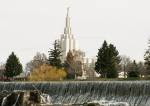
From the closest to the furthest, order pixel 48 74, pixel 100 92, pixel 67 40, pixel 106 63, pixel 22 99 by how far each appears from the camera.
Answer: pixel 22 99, pixel 100 92, pixel 106 63, pixel 48 74, pixel 67 40

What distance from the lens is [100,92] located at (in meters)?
48.2

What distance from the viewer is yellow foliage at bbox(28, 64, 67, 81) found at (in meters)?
77.2

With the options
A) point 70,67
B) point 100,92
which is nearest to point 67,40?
point 70,67

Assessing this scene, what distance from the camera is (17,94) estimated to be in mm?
43625

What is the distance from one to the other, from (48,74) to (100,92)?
3174cm

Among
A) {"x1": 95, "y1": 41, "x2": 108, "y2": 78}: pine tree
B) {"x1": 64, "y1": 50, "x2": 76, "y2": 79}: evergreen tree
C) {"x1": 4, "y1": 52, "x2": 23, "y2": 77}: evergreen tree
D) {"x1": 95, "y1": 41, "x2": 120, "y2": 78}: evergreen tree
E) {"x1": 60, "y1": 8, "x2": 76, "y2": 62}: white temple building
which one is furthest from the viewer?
{"x1": 60, "y1": 8, "x2": 76, "y2": 62}: white temple building

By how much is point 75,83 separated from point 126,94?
637cm

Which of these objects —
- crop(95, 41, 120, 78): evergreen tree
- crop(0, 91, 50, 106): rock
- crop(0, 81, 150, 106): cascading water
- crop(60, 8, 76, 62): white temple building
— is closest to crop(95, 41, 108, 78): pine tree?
crop(95, 41, 120, 78): evergreen tree

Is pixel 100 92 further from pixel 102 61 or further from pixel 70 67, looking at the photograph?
pixel 70 67

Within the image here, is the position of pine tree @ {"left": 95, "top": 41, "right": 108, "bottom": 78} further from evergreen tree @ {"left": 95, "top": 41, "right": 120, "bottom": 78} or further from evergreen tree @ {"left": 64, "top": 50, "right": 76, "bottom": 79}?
evergreen tree @ {"left": 64, "top": 50, "right": 76, "bottom": 79}

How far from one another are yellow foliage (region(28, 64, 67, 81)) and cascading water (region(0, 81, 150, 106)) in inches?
895

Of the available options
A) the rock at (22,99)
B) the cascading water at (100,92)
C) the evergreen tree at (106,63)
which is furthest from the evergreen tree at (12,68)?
the rock at (22,99)

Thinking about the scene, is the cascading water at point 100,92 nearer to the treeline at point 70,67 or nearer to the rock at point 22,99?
the rock at point 22,99

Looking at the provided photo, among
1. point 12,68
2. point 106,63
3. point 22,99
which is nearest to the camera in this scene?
point 22,99
